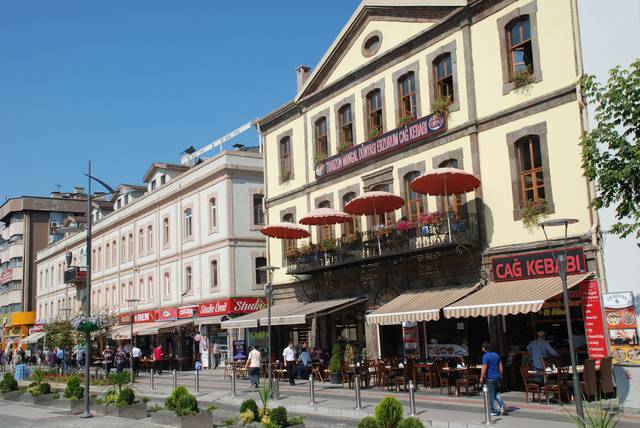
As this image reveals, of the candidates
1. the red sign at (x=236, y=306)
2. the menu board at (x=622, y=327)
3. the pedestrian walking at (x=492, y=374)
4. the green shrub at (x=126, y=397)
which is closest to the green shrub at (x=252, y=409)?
the pedestrian walking at (x=492, y=374)

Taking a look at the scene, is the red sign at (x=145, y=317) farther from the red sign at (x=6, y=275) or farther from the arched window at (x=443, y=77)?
the red sign at (x=6, y=275)

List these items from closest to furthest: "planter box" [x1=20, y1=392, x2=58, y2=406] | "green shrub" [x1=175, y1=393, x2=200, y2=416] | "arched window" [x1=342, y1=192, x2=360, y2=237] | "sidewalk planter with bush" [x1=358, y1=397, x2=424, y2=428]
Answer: "sidewalk planter with bush" [x1=358, y1=397, x2=424, y2=428]
"green shrub" [x1=175, y1=393, x2=200, y2=416]
"planter box" [x1=20, y1=392, x2=58, y2=406]
"arched window" [x1=342, y1=192, x2=360, y2=237]

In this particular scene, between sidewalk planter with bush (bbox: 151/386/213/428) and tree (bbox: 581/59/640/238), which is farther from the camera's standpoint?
sidewalk planter with bush (bbox: 151/386/213/428)

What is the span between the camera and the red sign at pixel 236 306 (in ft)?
117

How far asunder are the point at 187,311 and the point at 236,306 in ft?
15.6

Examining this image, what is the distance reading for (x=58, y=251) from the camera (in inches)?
2625

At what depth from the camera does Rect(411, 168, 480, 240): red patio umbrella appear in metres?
19.9

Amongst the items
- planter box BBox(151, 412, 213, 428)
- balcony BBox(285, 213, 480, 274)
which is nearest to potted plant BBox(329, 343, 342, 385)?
balcony BBox(285, 213, 480, 274)

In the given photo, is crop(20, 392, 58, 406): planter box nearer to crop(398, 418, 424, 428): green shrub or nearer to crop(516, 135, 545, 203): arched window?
crop(398, 418, 424, 428): green shrub

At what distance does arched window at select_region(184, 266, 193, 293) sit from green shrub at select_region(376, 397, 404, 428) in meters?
29.9

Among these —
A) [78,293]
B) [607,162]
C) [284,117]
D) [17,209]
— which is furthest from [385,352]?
[17,209]

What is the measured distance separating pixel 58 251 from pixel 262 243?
3652 centimetres

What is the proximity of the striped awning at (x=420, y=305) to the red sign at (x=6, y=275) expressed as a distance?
67.4 m

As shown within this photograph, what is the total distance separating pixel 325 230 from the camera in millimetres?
28312
